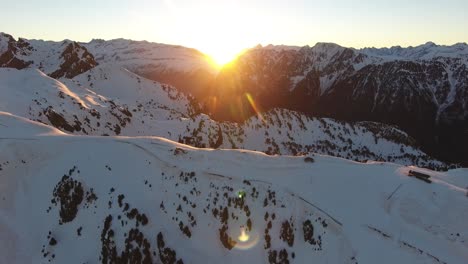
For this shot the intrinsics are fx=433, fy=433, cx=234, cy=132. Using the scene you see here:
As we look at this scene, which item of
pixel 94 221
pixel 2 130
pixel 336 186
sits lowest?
pixel 94 221

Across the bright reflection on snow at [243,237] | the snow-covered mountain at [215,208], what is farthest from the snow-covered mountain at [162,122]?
the bright reflection on snow at [243,237]

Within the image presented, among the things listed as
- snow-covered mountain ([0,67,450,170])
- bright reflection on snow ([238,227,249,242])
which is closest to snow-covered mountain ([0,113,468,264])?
bright reflection on snow ([238,227,249,242])

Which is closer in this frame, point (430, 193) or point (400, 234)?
point (400, 234)

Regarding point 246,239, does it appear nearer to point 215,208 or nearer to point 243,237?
point 243,237

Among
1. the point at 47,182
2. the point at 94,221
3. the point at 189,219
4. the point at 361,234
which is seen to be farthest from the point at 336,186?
the point at 47,182

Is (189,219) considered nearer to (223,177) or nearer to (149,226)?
(149,226)
